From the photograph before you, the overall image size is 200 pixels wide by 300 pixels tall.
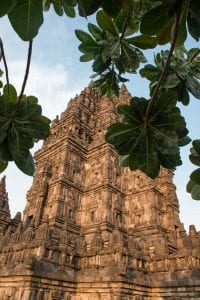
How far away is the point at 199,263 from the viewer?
453 inches

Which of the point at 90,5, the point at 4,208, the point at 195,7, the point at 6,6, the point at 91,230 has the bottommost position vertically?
the point at 6,6

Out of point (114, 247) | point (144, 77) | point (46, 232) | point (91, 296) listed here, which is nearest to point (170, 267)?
point (114, 247)

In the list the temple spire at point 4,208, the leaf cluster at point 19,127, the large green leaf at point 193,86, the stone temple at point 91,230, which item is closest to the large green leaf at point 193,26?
the large green leaf at point 193,86

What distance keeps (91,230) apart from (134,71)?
55.6 feet

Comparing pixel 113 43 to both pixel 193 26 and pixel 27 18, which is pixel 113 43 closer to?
pixel 193 26

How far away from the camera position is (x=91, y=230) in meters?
17.7

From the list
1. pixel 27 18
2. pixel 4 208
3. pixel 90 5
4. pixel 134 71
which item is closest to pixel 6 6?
pixel 27 18

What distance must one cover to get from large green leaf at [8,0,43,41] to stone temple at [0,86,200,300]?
9997mm

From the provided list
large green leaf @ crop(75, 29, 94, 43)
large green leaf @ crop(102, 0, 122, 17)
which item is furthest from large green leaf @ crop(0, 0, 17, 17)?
large green leaf @ crop(75, 29, 94, 43)

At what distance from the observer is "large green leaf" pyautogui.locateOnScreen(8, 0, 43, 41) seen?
1085mm

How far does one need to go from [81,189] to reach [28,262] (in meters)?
11.0

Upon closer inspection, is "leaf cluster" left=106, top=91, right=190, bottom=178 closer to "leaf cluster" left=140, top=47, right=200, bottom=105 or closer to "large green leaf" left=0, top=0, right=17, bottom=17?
"leaf cluster" left=140, top=47, right=200, bottom=105

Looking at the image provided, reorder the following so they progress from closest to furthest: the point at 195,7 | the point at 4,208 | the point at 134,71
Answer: the point at 195,7 → the point at 134,71 → the point at 4,208

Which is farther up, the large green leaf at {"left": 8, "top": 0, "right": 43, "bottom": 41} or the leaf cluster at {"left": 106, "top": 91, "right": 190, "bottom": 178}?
the large green leaf at {"left": 8, "top": 0, "right": 43, "bottom": 41}
